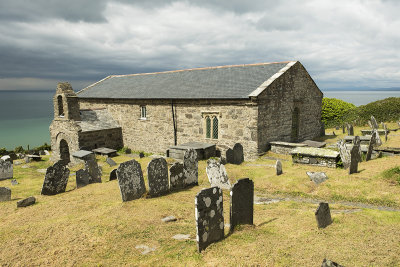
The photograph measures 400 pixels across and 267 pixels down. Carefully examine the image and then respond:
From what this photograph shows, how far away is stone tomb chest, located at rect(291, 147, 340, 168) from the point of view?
44.2ft

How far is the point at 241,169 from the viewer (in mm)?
14469

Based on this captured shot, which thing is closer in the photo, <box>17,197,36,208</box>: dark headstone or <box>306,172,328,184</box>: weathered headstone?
<box>17,197,36,208</box>: dark headstone

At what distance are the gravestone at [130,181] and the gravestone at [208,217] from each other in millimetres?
4459

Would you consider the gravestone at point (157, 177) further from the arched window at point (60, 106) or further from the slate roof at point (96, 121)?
the arched window at point (60, 106)

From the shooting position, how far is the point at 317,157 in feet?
46.1

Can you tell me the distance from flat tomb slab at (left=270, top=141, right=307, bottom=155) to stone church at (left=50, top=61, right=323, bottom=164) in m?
0.60

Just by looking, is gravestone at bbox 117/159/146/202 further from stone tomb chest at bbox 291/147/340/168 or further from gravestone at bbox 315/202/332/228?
stone tomb chest at bbox 291/147/340/168

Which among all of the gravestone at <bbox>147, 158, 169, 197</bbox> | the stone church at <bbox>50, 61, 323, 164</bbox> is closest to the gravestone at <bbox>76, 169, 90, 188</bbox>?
the gravestone at <bbox>147, 158, 169, 197</bbox>

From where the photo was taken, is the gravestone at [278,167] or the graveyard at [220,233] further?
the gravestone at [278,167]

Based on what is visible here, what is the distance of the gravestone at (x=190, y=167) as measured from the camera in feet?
36.9

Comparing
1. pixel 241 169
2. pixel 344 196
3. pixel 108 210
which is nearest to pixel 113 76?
pixel 241 169

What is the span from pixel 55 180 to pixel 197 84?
45.4 ft

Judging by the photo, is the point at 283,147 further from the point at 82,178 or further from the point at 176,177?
the point at 82,178

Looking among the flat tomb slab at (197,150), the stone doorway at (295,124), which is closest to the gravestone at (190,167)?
the flat tomb slab at (197,150)
